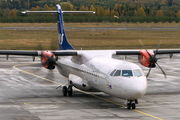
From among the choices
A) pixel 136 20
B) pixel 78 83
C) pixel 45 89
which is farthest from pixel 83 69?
pixel 136 20

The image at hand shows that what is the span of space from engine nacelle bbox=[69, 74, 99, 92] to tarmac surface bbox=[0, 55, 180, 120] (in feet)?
2.30

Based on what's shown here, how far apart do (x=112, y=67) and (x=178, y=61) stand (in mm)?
25105

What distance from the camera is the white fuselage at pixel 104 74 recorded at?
17016 mm

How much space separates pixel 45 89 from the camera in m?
24.5

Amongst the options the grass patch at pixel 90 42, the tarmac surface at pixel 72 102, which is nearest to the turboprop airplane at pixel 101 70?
the tarmac surface at pixel 72 102

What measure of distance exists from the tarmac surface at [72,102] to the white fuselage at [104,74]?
106 cm

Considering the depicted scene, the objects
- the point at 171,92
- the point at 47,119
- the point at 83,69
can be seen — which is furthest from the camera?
the point at 171,92

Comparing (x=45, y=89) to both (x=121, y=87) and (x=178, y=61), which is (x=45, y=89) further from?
(x=178, y=61)

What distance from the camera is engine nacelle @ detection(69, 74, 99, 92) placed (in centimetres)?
2081

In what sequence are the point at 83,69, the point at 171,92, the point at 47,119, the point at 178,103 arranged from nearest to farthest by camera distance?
the point at 47,119, the point at 178,103, the point at 83,69, the point at 171,92

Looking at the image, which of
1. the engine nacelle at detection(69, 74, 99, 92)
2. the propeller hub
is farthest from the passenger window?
the propeller hub

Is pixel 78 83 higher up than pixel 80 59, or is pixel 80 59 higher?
pixel 80 59

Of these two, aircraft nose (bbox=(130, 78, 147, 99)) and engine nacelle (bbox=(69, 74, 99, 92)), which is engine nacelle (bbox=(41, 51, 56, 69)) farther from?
aircraft nose (bbox=(130, 78, 147, 99))

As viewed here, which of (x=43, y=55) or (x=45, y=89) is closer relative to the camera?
(x=43, y=55)
